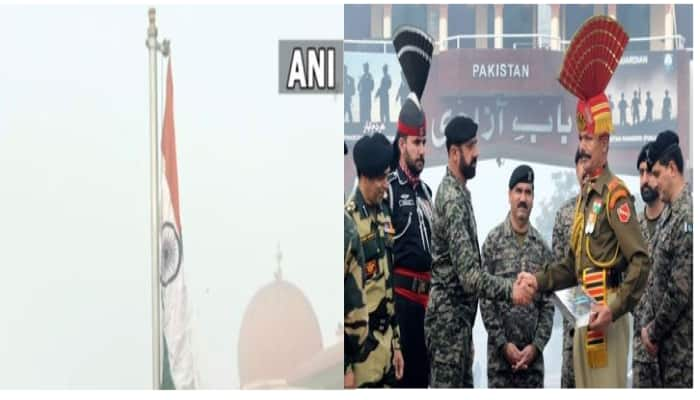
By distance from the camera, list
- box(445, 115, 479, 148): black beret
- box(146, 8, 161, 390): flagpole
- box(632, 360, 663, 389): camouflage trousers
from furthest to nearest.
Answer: box(632, 360, 663, 389): camouflage trousers
box(445, 115, 479, 148): black beret
box(146, 8, 161, 390): flagpole

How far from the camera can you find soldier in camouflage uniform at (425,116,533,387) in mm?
5375

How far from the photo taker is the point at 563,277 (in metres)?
5.42

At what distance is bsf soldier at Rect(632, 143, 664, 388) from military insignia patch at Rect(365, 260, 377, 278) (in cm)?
109

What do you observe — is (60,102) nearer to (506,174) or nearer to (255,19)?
(255,19)

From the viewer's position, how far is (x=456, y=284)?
17.7ft

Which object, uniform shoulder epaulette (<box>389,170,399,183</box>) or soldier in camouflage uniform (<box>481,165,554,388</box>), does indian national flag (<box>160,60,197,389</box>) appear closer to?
uniform shoulder epaulette (<box>389,170,399,183</box>)

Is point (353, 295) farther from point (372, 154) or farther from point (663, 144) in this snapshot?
point (663, 144)

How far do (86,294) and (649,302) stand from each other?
2.30m

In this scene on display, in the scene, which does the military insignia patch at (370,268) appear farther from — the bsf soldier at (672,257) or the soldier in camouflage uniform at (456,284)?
the bsf soldier at (672,257)

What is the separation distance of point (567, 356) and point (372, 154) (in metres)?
1.16

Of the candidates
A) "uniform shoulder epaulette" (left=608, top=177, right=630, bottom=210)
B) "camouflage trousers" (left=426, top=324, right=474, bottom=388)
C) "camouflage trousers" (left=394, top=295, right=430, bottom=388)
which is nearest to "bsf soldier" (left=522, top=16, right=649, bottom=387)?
"uniform shoulder epaulette" (left=608, top=177, right=630, bottom=210)

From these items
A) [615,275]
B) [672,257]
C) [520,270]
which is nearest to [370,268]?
[520,270]

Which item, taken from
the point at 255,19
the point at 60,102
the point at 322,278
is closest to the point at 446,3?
the point at 255,19

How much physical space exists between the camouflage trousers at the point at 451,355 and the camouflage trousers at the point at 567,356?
379mm
